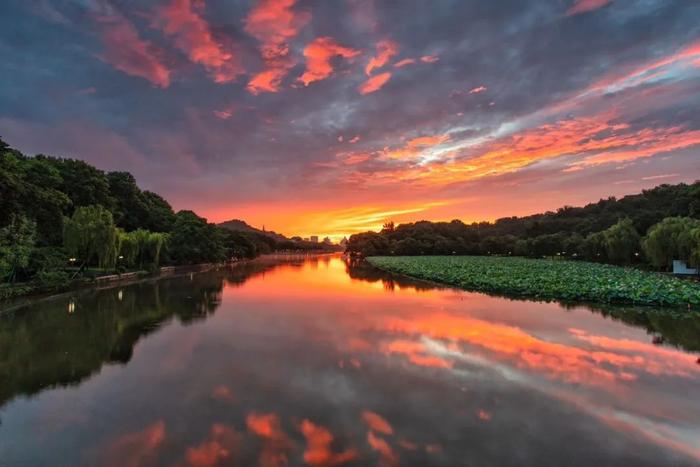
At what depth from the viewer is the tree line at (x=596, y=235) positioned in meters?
33.0

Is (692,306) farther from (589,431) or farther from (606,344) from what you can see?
(589,431)

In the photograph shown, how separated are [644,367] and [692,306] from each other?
1075cm

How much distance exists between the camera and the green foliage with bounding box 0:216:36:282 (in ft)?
62.0

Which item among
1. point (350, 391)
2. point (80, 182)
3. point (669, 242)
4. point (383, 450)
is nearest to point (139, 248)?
point (80, 182)

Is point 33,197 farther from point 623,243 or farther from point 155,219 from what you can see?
point 623,243

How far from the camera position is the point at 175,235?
2005 inches

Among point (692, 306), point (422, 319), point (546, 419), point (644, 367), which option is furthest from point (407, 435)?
point (692, 306)

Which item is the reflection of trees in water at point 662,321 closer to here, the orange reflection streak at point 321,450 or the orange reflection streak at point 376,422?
the orange reflection streak at point 376,422

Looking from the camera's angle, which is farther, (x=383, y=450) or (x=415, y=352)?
(x=415, y=352)

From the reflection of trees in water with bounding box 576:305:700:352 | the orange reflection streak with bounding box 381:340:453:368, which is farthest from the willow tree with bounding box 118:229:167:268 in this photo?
the reflection of trees in water with bounding box 576:305:700:352

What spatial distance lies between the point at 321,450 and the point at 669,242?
37.2m

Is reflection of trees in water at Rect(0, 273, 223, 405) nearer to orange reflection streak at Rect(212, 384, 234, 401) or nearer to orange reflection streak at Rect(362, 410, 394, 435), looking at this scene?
orange reflection streak at Rect(212, 384, 234, 401)

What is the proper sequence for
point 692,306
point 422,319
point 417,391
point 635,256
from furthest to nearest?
1. point 635,256
2. point 692,306
3. point 422,319
4. point 417,391

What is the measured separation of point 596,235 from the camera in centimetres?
5341
